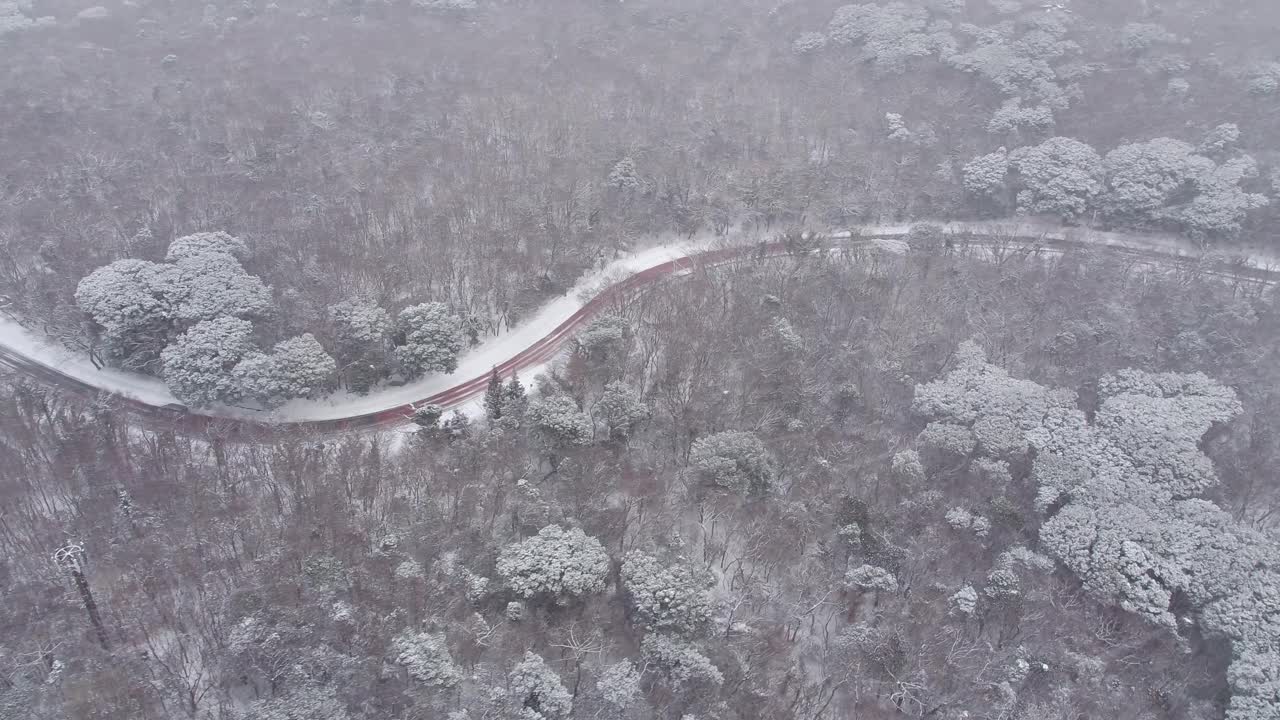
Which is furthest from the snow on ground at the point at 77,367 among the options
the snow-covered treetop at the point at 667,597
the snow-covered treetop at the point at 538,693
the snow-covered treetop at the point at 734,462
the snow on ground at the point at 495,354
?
the snow-covered treetop at the point at 734,462

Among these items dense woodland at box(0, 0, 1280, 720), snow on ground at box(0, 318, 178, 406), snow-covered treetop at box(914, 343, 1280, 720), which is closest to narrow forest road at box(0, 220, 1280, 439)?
snow on ground at box(0, 318, 178, 406)

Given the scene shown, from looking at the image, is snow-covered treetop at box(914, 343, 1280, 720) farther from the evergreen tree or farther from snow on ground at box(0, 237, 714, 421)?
snow on ground at box(0, 237, 714, 421)

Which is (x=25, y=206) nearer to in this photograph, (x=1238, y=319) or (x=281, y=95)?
(x=281, y=95)

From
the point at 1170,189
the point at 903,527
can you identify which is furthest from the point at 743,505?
the point at 1170,189

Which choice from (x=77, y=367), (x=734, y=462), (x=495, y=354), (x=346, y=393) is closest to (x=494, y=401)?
(x=495, y=354)

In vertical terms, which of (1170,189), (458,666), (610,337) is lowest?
(458,666)
